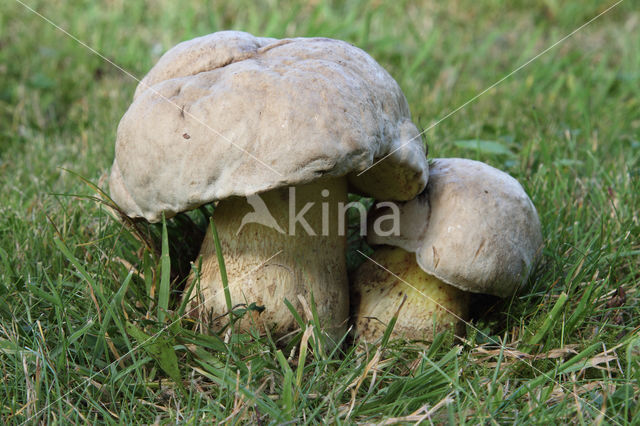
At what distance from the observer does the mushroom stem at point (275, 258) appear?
1639 millimetres

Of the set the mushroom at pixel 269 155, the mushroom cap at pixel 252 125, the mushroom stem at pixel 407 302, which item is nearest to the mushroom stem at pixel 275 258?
the mushroom at pixel 269 155

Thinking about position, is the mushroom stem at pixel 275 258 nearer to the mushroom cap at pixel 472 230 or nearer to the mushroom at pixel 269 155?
the mushroom at pixel 269 155

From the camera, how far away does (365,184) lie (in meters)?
1.75

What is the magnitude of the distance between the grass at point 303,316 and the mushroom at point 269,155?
17 cm

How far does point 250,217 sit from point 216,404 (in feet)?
1.71

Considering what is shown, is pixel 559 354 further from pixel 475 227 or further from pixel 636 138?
pixel 636 138

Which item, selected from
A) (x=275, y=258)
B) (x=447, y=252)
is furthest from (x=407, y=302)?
(x=275, y=258)

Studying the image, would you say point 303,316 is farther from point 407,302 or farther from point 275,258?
point 407,302

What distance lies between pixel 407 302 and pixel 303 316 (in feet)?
1.05

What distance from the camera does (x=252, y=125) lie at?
1.32 m

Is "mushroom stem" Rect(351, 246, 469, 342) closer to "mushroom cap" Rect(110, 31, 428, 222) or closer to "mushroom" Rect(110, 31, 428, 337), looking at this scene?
"mushroom" Rect(110, 31, 428, 337)

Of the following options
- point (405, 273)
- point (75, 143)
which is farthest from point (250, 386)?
point (75, 143)

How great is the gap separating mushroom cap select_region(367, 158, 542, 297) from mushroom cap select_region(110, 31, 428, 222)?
0.44ft

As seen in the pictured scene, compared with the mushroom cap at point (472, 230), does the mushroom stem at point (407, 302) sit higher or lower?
lower
